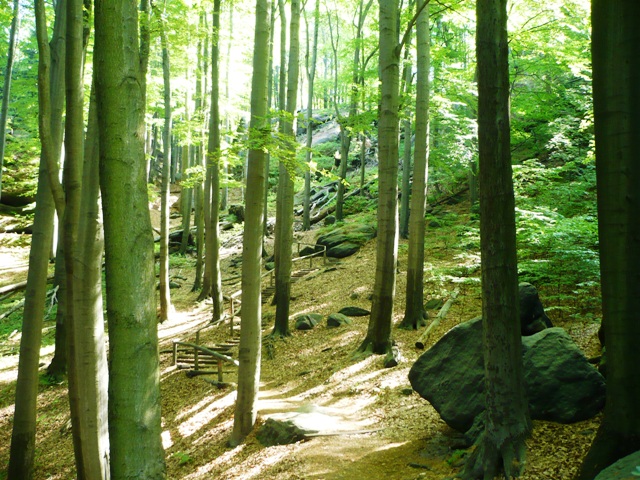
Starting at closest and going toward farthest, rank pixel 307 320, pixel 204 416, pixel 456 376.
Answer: pixel 456 376
pixel 204 416
pixel 307 320

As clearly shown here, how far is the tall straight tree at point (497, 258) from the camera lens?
4285 mm

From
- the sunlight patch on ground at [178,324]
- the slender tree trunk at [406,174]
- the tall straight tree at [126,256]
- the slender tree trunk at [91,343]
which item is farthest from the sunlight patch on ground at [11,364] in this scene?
the slender tree trunk at [406,174]

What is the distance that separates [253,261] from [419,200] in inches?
210

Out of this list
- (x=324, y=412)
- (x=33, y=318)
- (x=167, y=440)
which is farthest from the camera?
(x=167, y=440)

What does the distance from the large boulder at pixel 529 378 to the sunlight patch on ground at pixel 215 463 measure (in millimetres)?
2738

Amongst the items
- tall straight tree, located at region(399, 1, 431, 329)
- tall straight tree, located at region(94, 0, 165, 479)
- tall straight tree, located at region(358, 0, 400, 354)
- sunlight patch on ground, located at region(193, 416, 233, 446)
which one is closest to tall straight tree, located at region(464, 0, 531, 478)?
tall straight tree, located at region(94, 0, 165, 479)

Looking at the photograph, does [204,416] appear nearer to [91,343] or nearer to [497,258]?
[91,343]

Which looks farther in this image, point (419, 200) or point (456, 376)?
point (419, 200)

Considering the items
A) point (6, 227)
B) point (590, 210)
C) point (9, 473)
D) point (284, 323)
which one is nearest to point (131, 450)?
point (9, 473)

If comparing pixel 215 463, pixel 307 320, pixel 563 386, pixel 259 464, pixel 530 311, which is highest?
pixel 530 311

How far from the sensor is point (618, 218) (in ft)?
11.8

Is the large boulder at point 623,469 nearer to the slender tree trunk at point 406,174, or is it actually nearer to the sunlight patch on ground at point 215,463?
the sunlight patch on ground at point 215,463

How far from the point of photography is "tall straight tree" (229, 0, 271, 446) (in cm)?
697

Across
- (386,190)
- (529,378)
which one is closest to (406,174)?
(386,190)
